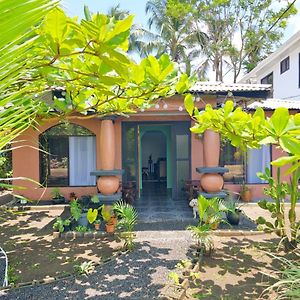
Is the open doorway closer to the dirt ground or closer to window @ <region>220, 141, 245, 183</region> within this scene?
window @ <region>220, 141, 245, 183</region>

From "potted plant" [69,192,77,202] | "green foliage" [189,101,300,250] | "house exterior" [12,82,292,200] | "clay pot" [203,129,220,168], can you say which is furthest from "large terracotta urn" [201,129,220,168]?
"green foliage" [189,101,300,250]

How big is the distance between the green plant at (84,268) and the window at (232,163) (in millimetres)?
8533

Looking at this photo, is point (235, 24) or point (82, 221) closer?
point (82, 221)

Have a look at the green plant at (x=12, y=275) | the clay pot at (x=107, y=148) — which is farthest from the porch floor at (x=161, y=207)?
the green plant at (x=12, y=275)

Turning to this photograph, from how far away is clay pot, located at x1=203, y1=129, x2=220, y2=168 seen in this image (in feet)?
31.8

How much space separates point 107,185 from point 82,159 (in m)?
3.69

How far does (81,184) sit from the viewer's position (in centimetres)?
1297

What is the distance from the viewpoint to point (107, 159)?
10102mm

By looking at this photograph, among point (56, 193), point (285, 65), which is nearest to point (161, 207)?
point (56, 193)

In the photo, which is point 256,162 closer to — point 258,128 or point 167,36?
point 258,128

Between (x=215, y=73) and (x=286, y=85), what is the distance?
34.1 ft

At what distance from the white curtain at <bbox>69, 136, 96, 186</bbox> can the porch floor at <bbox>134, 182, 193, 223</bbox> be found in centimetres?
252

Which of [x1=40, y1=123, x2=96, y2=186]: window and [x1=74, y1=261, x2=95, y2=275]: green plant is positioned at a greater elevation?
[x1=40, y1=123, x2=96, y2=186]: window

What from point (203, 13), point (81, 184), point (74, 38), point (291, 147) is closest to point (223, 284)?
point (291, 147)
